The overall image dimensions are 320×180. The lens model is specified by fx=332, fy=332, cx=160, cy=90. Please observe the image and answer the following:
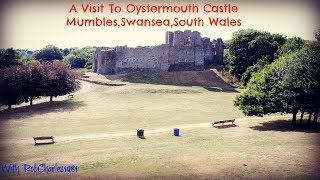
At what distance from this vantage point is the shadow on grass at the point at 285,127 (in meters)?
26.0

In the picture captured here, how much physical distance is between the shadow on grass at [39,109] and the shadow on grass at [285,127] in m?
22.4

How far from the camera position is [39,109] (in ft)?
133

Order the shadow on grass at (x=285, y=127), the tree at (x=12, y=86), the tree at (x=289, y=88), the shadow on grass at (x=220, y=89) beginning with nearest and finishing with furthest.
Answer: the shadow on grass at (x=285, y=127)
the tree at (x=289, y=88)
the tree at (x=12, y=86)
the shadow on grass at (x=220, y=89)

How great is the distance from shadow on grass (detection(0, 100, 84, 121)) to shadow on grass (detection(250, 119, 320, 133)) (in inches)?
881

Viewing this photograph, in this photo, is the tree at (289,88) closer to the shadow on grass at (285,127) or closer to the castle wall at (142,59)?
the shadow on grass at (285,127)

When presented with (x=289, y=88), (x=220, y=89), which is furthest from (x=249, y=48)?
(x=289, y=88)

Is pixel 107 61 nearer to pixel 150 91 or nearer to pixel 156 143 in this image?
pixel 150 91

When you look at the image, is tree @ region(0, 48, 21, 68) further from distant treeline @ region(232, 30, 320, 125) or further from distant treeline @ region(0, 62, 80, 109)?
distant treeline @ region(232, 30, 320, 125)

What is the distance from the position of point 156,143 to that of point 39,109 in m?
22.7

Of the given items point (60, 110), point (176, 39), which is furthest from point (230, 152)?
point (176, 39)

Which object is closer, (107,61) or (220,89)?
(220,89)

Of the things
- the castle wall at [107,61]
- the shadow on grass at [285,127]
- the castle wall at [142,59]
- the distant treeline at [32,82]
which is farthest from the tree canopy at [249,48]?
the distant treeline at [32,82]

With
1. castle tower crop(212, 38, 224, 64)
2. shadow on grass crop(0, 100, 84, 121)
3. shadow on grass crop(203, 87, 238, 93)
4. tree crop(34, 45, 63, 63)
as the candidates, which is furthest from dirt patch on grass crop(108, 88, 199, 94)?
tree crop(34, 45, 63, 63)

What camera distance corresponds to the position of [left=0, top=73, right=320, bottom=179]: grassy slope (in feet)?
54.7
